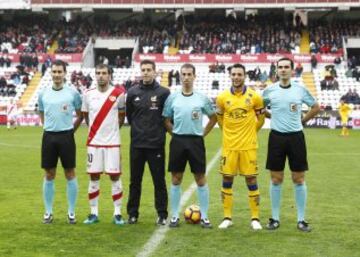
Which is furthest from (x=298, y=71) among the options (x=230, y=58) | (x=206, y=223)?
(x=206, y=223)

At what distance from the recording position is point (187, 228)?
8469 millimetres

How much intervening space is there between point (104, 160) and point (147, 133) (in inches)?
24.9

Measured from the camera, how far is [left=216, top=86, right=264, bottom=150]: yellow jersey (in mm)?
8398

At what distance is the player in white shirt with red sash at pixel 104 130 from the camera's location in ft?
28.1

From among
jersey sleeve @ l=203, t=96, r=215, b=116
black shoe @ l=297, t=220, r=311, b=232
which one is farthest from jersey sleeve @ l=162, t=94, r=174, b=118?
black shoe @ l=297, t=220, r=311, b=232

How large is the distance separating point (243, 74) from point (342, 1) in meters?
38.3

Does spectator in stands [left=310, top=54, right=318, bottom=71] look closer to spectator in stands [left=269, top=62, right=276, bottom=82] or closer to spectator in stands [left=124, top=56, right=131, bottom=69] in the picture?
spectator in stands [left=269, top=62, right=276, bottom=82]

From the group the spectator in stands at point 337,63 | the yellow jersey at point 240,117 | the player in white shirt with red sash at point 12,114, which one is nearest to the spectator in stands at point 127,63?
the player in white shirt with red sash at point 12,114

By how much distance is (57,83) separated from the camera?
8.66m

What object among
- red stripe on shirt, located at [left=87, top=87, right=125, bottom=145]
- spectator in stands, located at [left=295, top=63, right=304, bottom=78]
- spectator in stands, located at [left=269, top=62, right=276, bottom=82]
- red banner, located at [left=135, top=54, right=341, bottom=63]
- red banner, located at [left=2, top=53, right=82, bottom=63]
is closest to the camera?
red stripe on shirt, located at [left=87, top=87, right=125, bottom=145]

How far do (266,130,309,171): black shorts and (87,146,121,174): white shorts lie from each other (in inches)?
74.7

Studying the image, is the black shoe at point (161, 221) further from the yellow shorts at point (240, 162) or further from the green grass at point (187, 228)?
the yellow shorts at point (240, 162)

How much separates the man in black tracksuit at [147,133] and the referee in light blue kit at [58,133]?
74cm

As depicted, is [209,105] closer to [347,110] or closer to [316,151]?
[316,151]
